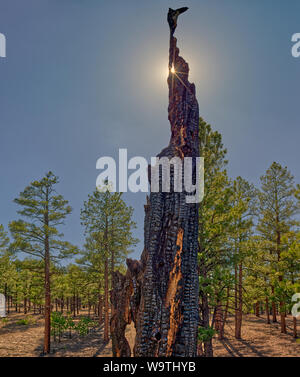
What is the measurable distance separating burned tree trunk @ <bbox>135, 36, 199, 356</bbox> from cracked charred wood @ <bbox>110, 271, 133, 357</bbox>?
2.36 feet

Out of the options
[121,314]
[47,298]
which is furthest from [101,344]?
[121,314]

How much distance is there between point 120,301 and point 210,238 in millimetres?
6946

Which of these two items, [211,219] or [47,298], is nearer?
[211,219]

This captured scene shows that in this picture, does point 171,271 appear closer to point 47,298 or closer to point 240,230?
point 240,230

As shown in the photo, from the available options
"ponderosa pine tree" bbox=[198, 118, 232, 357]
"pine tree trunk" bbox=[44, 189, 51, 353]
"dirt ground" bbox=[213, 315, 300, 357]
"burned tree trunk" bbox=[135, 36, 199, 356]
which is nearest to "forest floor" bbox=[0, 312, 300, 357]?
"dirt ground" bbox=[213, 315, 300, 357]

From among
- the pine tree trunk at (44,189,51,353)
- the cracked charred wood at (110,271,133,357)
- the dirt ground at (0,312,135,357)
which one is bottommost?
the dirt ground at (0,312,135,357)

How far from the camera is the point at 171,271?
3.77 meters

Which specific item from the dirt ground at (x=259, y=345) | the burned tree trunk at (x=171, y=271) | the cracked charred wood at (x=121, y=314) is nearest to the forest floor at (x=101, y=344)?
the dirt ground at (x=259, y=345)

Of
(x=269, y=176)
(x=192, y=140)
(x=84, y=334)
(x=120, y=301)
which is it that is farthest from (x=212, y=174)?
(x=84, y=334)

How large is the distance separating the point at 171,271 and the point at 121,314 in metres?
1.64

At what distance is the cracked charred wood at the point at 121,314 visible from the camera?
4523 millimetres

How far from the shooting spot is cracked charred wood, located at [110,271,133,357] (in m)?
4.52

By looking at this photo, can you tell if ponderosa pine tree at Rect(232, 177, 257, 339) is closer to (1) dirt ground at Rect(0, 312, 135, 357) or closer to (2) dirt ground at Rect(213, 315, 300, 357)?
(2) dirt ground at Rect(213, 315, 300, 357)

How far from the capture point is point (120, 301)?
4.62 meters
